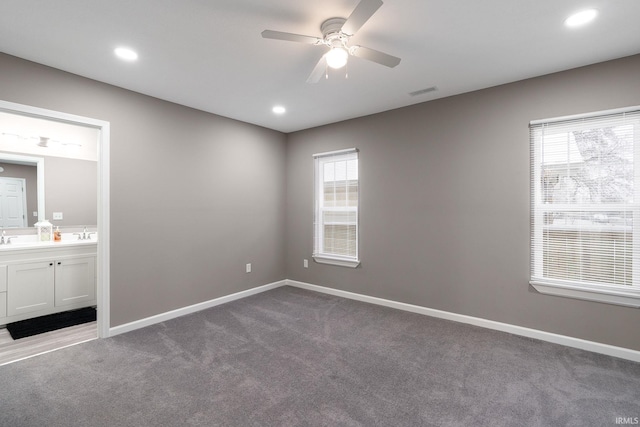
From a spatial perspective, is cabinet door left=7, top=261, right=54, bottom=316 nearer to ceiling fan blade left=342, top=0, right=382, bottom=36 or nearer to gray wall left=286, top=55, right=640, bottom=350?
gray wall left=286, top=55, right=640, bottom=350

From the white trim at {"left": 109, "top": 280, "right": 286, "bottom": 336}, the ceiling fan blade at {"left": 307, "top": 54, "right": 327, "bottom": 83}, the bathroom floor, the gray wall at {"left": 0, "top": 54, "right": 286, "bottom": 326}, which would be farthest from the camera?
the white trim at {"left": 109, "top": 280, "right": 286, "bottom": 336}

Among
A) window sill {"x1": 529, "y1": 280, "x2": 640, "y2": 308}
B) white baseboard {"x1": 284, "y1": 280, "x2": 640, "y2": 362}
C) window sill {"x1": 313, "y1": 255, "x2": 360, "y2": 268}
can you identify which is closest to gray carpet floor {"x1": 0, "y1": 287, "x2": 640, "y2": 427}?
white baseboard {"x1": 284, "y1": 280, "x2": 640, "y2": 362}

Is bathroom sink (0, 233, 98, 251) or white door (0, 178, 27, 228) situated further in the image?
white door (0, 178, 27, 228)

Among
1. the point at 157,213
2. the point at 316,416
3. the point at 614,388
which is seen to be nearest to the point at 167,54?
the point at 157,213

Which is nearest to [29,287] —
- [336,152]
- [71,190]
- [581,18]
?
[71,190]

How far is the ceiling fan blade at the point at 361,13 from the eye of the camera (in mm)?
1567

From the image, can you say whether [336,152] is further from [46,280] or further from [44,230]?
[44,230]

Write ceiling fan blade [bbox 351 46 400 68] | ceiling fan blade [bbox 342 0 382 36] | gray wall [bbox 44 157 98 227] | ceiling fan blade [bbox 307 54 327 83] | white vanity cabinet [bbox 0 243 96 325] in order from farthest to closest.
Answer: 1. gray wall [bbox 44 157 98 227]
2. white vanity cabinet [bbox 0 243 96 325]
3. ceiling fan blade [bbox 307 54 327 83]
4. ceiling fan blade [bbox 351 46 400 68]
5. ceiling fan blade [bbox 342 0 382 36]

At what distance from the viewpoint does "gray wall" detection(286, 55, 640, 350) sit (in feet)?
8.91

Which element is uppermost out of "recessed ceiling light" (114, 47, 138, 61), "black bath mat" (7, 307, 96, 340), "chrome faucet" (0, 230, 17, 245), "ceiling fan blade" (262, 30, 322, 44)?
"recessed ceiling light" (114, 47, 138, 61)

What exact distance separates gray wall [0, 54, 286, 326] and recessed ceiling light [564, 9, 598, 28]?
375cm

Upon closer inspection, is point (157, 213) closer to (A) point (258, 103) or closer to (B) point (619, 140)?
(A) point (258, 103)

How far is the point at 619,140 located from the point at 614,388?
6.77 feet

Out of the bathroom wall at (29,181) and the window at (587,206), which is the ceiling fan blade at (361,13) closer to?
the window at (587,206)
